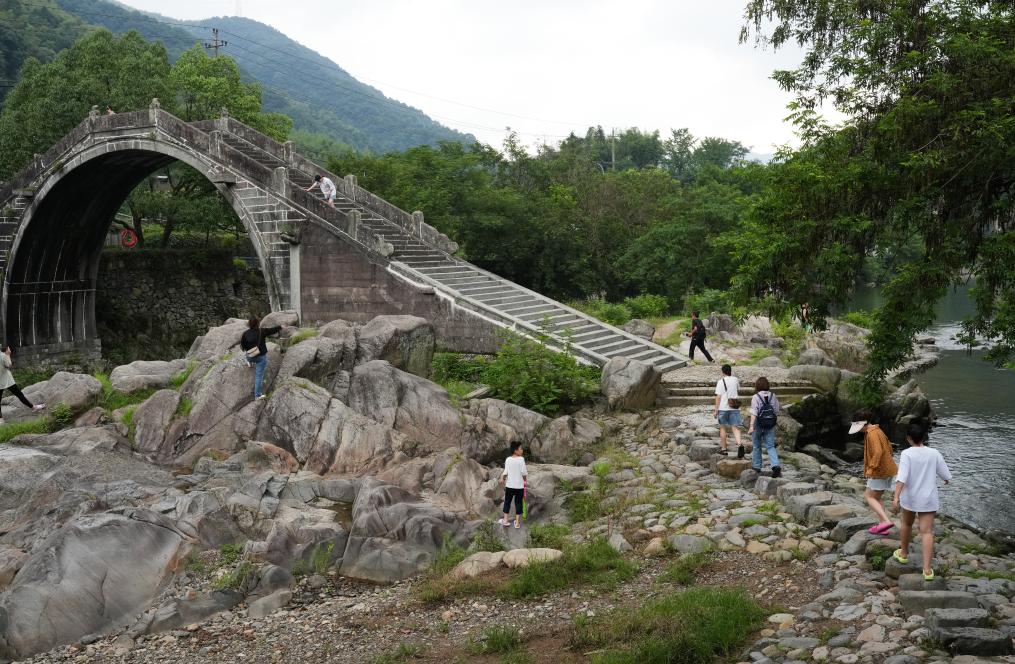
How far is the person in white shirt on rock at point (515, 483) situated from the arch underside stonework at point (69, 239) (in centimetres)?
1745

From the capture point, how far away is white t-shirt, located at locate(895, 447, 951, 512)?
8688 mm

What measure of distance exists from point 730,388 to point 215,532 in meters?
8.46

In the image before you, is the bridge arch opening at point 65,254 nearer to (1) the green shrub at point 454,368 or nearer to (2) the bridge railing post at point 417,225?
(2) the bridge railing post at point 417,225

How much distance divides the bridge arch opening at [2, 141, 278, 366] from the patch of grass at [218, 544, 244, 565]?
2054 centimetres

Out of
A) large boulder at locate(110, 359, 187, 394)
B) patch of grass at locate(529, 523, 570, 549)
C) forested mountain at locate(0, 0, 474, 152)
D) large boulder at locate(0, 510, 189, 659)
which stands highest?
forested mountain at locate(0, 0, 474, 152)

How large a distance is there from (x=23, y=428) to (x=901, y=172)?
53.0 ft

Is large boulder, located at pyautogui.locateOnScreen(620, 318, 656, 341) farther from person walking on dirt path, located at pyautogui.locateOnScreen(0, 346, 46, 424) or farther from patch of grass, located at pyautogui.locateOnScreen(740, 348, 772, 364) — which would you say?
person walking on dirt path, located at pyautogui.locateOnScreen(0, 346, 46, 424)

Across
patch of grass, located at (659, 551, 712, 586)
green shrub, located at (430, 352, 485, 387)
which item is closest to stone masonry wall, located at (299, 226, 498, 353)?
green shrub, located at (430, 352, 485, 387)

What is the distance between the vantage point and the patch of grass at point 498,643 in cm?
862

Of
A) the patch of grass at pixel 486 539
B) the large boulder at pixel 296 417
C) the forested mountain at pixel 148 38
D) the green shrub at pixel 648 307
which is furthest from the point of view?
the forested mountain at pixel 148 38

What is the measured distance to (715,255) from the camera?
31375 millimetres

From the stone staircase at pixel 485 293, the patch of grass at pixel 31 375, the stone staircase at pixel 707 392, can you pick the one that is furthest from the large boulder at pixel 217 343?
the patch of grass at pixel 31 375

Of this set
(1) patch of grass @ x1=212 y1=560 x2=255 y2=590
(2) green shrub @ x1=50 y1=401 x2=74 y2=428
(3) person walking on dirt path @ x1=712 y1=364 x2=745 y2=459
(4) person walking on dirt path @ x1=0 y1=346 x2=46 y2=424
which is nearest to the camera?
(1) patch of grass @ x1=212 y1=560 x2=255 y2=590

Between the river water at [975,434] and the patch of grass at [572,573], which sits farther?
the river water at [975,434]
